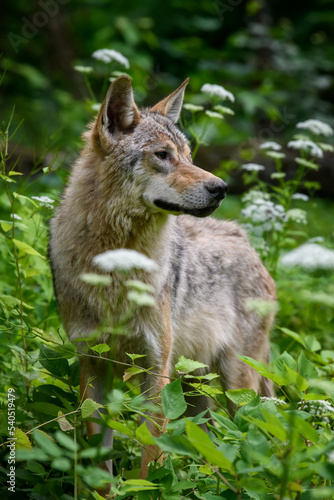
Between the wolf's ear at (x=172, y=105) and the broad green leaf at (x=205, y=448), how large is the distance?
2.50 m

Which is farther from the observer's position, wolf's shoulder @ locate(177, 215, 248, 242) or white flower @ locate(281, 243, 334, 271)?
wolf's shoulder @ locate(177, 215, 248, 242)

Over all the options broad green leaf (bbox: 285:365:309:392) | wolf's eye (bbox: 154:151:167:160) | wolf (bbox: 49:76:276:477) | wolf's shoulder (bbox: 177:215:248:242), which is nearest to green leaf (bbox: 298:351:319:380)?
broad green leaf (bbox: 285:365:309:392)

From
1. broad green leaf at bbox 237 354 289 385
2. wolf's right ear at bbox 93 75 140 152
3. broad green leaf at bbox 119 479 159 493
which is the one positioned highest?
wolf's right ear at bbox 93 75 140 152

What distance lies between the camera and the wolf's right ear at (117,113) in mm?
3436

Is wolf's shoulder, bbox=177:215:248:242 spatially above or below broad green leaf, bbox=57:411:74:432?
above

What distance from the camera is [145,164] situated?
138 inches

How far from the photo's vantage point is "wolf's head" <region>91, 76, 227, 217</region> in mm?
3404

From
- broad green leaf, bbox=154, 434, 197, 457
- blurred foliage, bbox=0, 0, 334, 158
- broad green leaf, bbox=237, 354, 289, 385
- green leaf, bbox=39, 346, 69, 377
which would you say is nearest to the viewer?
broad green leaf, bbox=154, 434, 197, 457

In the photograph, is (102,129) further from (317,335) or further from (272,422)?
(317,335)

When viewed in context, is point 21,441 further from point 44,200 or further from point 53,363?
point 44,200

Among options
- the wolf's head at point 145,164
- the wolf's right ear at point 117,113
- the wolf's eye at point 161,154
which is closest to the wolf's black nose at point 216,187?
the wolf's head at point 145,164

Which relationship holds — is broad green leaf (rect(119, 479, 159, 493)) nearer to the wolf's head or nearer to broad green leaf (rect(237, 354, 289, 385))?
broad green leaf (rect(237, 354, 289, 385))

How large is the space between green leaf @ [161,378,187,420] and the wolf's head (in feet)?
4.18

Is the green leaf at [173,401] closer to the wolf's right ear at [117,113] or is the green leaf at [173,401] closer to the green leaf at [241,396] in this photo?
the green leaf at [241,396]
